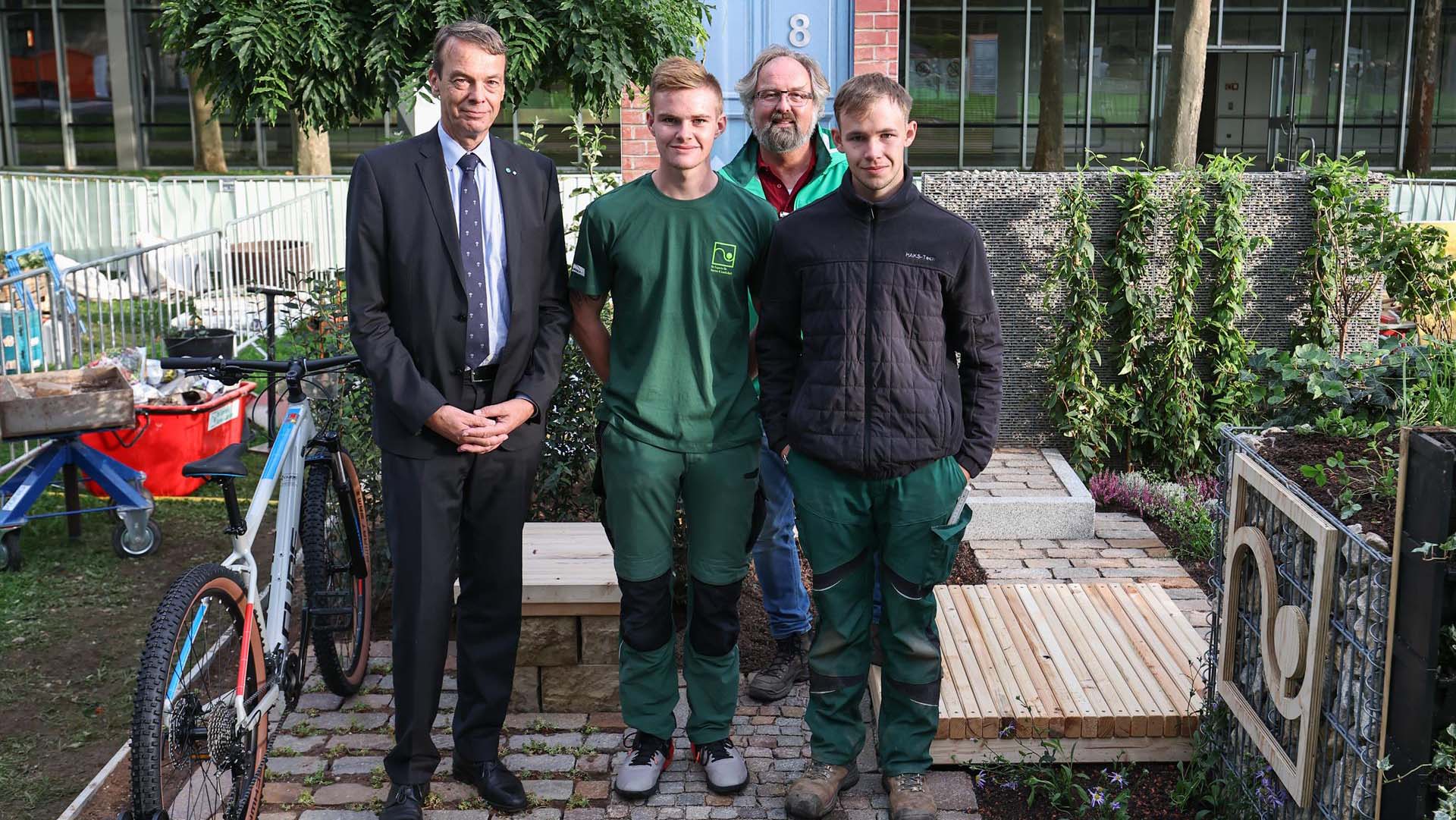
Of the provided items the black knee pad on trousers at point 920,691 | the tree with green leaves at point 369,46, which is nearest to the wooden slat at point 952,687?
the black knee pad on trousers at point 920,691

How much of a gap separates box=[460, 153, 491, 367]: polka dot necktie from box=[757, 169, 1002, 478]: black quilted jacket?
790 mm

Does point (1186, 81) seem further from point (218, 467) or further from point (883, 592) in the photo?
point (218, 467)

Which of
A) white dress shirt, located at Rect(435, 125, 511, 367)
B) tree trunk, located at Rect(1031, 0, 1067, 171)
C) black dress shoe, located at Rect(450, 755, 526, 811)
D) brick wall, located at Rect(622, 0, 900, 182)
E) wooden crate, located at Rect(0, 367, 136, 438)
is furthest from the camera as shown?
tree trunk, located at Rect(1031, 0, 1067, 171)

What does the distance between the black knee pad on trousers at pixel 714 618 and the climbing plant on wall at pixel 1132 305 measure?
145 inches

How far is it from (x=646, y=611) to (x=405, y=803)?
0.83 m

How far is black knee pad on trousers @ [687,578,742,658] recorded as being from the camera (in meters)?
3.72

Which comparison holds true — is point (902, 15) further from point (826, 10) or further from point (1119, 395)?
point (1119, 395)

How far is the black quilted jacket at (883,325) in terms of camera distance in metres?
3.42

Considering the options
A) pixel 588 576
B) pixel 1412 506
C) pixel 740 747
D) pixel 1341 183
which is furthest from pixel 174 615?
pixel 1341 183

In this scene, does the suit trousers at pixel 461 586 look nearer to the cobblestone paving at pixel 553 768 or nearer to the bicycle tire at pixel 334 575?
the cobblestone paving at pixel 553 768

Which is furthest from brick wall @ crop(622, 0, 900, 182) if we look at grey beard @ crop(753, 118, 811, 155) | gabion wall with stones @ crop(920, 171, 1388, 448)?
grey beard @ crop(753, 118, 811, 155)

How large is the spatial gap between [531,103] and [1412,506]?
63.0ft

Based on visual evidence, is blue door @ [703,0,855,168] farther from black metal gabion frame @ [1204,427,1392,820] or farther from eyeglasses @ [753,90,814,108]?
black metal gabion frame @ [1204,427,1392,820]

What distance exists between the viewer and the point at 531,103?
2059 centimetres
